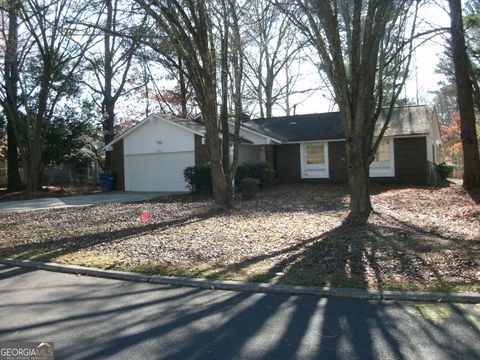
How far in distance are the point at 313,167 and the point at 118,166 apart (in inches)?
429

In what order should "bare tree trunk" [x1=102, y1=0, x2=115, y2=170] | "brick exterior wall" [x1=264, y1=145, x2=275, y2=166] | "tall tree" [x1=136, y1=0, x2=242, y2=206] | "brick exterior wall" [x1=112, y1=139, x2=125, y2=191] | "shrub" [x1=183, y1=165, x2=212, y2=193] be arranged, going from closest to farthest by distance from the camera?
"tall tree" [x1=136, y1=0, x2=242, y2=206] < "shrub" [x1=183, y1=165, x2=212, y2=193] < "brick exterior wall" [x1=264, y1=145, x2=275, y2=166] < "brick exterior wall" [x1=112, y1=139, x2=125, y2=191] < "bare tree trunk" [x1=102, y1=0, x2=115, y2=170]

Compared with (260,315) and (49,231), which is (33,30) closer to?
(49,231)

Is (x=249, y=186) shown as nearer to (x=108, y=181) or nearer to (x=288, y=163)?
(x=288, y=163)

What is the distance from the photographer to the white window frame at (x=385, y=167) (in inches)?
917

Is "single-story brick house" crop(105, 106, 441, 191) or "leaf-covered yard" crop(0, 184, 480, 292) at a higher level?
"single-story brick house" crop(105, 106, 441, 191)

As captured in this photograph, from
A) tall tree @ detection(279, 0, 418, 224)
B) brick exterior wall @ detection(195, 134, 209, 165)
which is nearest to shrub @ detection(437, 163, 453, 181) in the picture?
brick exterior wall @ detection(195, 134, 209, 165)

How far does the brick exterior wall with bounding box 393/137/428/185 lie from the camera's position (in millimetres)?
22672

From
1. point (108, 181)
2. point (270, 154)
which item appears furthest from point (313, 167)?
point (108, 181)

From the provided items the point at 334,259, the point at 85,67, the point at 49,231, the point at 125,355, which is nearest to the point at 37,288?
the point at 125,355

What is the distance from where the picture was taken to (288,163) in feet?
84.0

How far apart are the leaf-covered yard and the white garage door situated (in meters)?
8.64

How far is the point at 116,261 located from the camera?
8078 mm

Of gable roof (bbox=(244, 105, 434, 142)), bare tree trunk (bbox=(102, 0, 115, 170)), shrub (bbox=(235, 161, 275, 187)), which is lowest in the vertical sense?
shrub (bbox=(235, 161, 275, 187))

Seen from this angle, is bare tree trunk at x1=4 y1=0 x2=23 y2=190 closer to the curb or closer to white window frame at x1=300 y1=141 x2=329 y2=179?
white window frame at x1=300 y1=141 x2=329 y2=179
